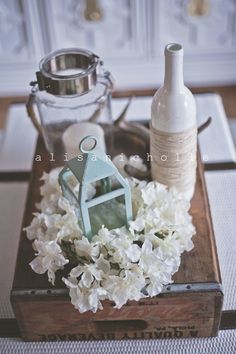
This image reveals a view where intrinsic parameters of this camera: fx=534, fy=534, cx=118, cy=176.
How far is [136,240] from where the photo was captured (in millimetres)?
762

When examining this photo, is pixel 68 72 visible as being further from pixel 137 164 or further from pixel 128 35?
pixel 128 35

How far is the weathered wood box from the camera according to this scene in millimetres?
743

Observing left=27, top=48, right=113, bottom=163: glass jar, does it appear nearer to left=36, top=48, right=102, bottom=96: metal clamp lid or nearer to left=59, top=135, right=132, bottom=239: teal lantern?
left=36, top=48, right=102, bottom=96: metal clamp lid

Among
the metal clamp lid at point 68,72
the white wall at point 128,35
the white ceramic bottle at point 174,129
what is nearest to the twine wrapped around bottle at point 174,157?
the white ceramic bottle at point 174,129

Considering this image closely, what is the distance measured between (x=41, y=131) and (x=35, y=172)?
89 millimetres

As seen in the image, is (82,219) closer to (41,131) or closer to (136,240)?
(136,240)

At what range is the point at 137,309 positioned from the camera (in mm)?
754

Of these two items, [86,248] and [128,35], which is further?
[128,35]

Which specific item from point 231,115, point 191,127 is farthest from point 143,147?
point 231,115

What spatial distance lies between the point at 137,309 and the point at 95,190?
20 cm

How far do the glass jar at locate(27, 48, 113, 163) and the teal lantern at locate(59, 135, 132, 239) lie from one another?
107mm

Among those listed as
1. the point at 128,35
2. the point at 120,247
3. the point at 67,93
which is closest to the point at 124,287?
the point at 120,247

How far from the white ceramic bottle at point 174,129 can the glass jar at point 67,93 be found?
0.53 feet

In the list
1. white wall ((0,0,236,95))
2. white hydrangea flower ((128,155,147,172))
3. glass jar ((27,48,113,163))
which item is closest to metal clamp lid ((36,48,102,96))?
glass jar ((27,48,113,163))
